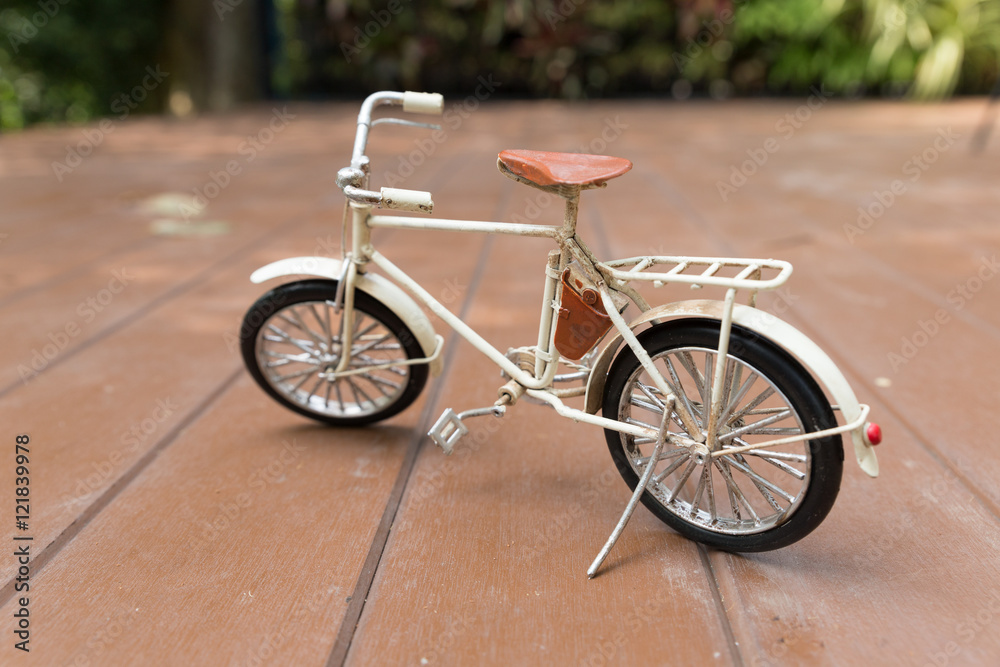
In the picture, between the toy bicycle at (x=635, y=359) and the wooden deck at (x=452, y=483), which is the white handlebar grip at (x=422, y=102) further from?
the wooden deck at (x=452, y=483)

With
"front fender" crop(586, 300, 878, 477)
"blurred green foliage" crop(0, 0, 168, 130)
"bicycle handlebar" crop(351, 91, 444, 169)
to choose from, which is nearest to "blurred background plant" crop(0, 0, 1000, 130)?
"blurred green foliage" crop(0, 0, 168, 130)

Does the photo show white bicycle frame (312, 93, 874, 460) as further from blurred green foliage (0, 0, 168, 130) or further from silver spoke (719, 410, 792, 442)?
blurred green foliage (0, 0, 168, 130)

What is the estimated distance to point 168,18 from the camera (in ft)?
20.9

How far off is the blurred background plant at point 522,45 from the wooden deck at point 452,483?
3.26m

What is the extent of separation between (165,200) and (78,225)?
1.37ft

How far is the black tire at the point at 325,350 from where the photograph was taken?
56.0 inches

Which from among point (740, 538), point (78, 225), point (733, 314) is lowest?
point (78, 225)

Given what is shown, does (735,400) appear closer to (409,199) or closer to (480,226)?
(480,226)

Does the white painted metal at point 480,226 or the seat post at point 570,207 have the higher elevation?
the seat post at point 570,207

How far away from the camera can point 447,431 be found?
131 centimetres

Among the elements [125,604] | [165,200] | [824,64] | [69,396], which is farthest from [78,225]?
[824,64]

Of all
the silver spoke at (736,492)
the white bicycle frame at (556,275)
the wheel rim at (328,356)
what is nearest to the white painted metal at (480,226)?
the white bicycle frame at (556,275)

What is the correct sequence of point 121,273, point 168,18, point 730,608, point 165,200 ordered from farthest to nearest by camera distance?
point 168,18 → point 165,200 → point 121,273 → point 730,608

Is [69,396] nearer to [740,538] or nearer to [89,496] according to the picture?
[89,496]
